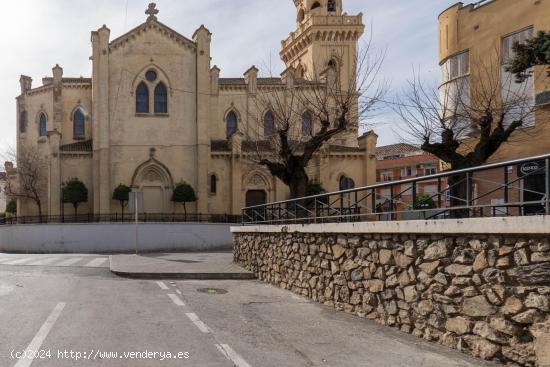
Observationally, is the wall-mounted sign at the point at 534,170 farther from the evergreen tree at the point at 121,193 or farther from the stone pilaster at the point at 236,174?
the evergreen tree at the point at 121,193

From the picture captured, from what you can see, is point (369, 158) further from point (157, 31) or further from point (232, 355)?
point (232, 355)

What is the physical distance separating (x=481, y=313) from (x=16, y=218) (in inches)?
1516

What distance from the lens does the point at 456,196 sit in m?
8.90

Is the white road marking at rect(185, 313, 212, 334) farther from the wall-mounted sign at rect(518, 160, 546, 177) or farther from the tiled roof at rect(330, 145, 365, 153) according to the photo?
the tiled roof at rect(330, 145, 365, 153)

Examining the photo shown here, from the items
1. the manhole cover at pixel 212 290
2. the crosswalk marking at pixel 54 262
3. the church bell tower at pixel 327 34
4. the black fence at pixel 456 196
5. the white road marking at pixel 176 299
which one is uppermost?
the church bell tower at pixel 327 34

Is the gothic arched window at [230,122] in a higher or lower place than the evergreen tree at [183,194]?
higher

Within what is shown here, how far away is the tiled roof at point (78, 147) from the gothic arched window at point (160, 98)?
5.81 meters

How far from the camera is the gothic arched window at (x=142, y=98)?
137ft

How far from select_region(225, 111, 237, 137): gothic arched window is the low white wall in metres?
12.1

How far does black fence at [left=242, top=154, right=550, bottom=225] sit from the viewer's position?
287 inches

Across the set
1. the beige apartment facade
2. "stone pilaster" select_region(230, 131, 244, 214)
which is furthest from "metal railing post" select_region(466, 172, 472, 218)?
"stone pilaster" select_region(230, 131, 244, 214)

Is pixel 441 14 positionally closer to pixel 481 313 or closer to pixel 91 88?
pixel 481 313

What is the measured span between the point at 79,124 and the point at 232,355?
42.1 meters

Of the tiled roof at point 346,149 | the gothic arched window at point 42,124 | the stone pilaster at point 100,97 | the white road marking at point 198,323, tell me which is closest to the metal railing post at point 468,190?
the white road marking at point 198,323
